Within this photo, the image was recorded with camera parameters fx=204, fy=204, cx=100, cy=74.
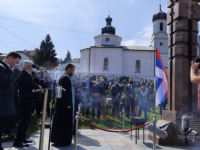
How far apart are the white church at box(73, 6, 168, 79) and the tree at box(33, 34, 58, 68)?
1279 cm

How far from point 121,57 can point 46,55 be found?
25.2 m

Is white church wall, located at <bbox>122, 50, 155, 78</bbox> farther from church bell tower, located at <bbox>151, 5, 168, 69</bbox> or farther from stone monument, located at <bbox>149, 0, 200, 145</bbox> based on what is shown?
stone monument, located at <bbox>149, 0, 200, 145</bbox>

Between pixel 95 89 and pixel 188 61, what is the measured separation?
17.7ft

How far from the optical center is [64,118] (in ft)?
18.3

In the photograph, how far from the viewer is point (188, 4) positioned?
6.30 metres

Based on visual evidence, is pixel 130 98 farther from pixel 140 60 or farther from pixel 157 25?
pixel 157 25

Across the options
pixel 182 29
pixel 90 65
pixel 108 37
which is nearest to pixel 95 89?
pixel 182 29

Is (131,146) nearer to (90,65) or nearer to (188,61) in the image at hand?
(188,61)

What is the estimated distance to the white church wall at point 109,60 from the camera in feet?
150

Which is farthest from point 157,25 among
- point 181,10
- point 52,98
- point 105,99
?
point 52,98

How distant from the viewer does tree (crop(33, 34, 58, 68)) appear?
59.2 meters

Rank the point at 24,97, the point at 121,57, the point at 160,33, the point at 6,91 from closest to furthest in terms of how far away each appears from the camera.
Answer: the point at 6,91
the point at 24,97
the point at 121,57
the point at 160,33

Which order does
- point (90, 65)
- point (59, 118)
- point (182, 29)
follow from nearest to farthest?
1. point (59, 118)
2. point (182, 29)
3. point (90, 65)

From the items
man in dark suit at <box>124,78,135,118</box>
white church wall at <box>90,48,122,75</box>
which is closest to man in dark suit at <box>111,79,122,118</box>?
man in dark suit at <box>124,78,135,118</box>
